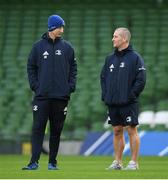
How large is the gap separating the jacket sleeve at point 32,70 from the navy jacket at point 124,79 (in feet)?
3.65

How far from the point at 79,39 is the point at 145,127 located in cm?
701

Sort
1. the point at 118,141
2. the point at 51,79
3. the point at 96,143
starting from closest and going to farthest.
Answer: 1. the point at 51,79
2. the point at 118,141
3. the point at 96,143

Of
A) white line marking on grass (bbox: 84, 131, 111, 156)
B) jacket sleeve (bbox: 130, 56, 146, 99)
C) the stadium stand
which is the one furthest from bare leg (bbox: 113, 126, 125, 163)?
the stadium stand

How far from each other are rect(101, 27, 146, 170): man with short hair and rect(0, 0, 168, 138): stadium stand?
32.1 ft

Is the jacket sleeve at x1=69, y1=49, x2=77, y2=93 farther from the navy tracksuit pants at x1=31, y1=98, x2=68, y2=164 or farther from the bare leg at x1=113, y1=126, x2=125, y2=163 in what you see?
the bare leg at x1=113, y1=126, x2=125, y2=163

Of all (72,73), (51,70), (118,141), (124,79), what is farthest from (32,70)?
(118,141)

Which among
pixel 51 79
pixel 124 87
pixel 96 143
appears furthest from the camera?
pixel 96 143

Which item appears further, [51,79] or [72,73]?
[72,73]

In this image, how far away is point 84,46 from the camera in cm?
2814

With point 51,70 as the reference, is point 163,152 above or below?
below

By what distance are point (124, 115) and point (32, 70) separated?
1512 mm

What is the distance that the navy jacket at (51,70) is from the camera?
12648 mm

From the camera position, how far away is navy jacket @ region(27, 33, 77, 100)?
1265 centimetres

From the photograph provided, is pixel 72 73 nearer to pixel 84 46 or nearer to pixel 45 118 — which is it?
pixel 45 118
